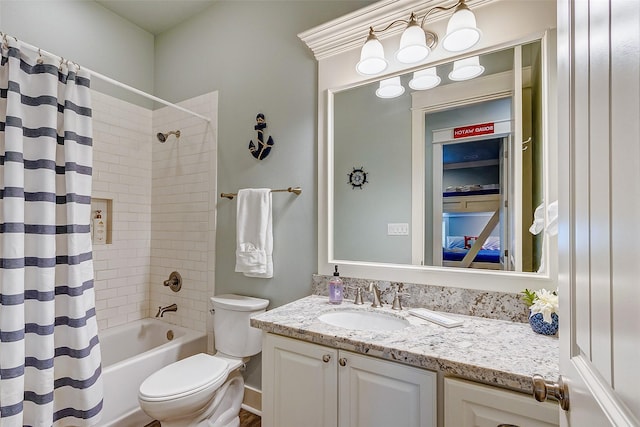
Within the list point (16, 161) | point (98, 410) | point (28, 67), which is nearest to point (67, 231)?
point (16, 161)

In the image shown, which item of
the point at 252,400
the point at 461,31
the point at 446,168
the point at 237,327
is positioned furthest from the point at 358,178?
the point at 252,400

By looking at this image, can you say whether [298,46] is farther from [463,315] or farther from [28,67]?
[463,315]

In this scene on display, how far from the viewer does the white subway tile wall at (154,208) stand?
2.26 m

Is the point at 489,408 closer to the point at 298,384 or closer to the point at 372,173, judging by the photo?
the point at 298,384

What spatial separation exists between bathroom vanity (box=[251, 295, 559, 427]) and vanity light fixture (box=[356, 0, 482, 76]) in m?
1.21

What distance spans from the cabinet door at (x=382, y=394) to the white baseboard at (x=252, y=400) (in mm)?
1064

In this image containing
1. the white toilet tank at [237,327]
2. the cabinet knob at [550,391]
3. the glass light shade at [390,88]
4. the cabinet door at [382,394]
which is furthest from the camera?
the white toilet tank at [237,327]

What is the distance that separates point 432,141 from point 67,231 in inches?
70.2

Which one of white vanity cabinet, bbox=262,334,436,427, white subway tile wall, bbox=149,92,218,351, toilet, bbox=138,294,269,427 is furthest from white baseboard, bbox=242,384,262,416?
white vanity cabinet, bbox=262,334,436,427

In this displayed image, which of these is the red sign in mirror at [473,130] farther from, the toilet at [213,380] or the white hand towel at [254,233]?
the toilet at [213,380]

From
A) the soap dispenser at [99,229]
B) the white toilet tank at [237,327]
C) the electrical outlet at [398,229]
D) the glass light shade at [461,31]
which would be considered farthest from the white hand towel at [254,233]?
the glass light shade at [461,31]

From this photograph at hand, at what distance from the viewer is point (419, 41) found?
1.42 m

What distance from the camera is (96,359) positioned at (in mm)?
1482

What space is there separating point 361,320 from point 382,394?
45cm
